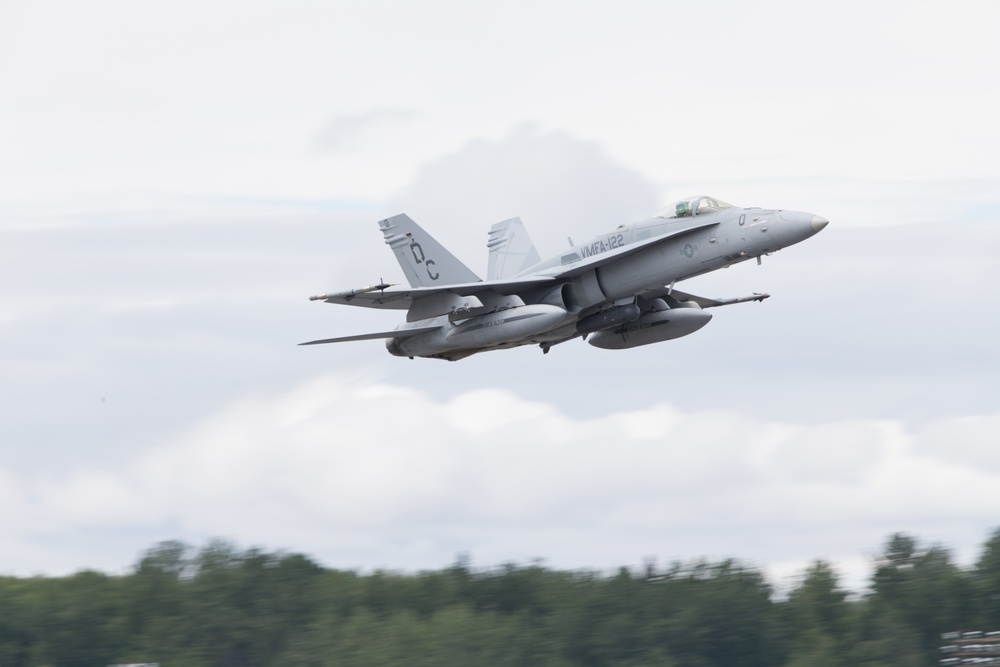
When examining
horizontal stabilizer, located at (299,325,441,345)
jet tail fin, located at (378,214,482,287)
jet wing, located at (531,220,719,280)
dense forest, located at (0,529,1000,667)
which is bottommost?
dense forest, located at (0,529,1000,667)

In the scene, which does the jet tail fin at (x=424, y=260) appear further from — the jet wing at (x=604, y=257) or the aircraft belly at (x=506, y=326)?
the jet wing at (x=604, y=257)

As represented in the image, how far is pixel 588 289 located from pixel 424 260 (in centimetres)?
507

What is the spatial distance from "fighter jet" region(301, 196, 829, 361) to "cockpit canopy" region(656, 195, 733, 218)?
0.02 metres

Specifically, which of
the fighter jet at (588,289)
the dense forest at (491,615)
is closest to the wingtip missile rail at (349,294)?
the fighter jet at (588,289)

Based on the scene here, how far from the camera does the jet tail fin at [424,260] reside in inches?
1303

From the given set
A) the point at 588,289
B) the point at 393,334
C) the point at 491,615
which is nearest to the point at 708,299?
the point at 588,289

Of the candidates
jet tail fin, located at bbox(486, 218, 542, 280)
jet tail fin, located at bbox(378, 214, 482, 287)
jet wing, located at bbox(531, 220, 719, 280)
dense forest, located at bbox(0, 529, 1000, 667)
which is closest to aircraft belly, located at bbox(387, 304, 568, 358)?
jet wing, located at bbox(531, 220, 719, 280)

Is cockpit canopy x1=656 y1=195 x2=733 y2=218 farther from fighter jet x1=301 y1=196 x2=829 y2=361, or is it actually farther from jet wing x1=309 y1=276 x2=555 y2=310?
jet wing x1=309 y1=276 x2=555 y2=310

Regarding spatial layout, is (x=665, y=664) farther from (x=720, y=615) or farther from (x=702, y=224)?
(x=702, y=224)

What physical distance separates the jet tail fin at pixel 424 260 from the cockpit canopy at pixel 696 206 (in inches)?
235

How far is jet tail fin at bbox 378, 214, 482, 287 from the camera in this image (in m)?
33.1

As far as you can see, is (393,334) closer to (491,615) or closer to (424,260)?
(424,260)

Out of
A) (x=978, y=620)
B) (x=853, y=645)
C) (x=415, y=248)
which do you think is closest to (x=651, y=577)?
(x=853, y=645)

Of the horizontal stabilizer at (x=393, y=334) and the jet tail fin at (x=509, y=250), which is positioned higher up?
the jet tail fin at (x=509, y=250)
